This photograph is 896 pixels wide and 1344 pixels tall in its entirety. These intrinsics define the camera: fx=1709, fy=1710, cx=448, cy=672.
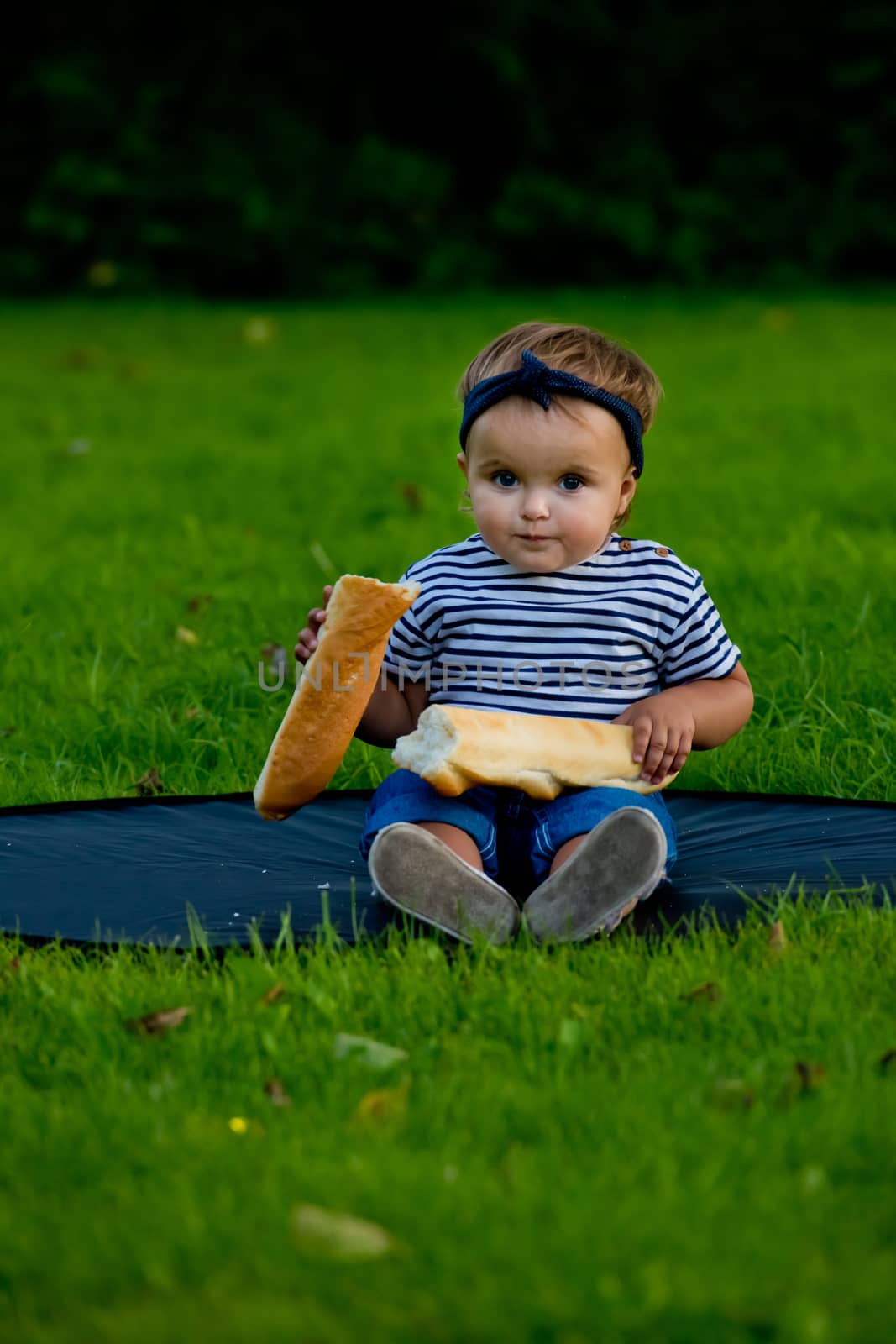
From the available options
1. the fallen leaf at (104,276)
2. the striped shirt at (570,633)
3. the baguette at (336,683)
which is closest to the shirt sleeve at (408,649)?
the striped shirt at (570,633)

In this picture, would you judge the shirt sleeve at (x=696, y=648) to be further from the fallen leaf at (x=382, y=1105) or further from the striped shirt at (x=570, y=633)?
the fallen leaf at (x=382, y=1105)

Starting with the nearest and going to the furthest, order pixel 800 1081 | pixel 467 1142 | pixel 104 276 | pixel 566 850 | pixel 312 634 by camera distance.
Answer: pixel 467 1142
pixel 800 1081
pixel 566 850
pixel 312 634
pixel 104 276

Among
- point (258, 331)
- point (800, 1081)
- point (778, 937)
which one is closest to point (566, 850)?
point (778, 937)

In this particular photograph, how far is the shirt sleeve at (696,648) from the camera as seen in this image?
2.84 meters

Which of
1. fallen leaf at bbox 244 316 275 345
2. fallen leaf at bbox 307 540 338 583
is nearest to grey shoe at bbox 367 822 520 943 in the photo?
fallen leaf at bbox 307 540 338 583

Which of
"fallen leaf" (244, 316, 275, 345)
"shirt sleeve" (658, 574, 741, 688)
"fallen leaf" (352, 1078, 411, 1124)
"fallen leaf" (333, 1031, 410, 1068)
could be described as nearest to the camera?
"fallen leaf" (352, 1078, 411, 1124)

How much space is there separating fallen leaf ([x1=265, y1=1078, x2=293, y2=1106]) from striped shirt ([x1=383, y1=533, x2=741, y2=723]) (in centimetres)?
89

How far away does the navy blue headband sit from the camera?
107 inches

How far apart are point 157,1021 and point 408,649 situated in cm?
91

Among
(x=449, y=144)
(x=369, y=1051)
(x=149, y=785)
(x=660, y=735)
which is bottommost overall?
(x=149, y=785)

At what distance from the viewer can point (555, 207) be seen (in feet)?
45.1

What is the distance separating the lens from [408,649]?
2.90m

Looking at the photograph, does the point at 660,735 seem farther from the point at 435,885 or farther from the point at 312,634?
the point at 312,634

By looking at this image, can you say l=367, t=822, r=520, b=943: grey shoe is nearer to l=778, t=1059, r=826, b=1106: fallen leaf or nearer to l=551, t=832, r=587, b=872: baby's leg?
l=551, t=832, r=587, b=872: baby's leg
